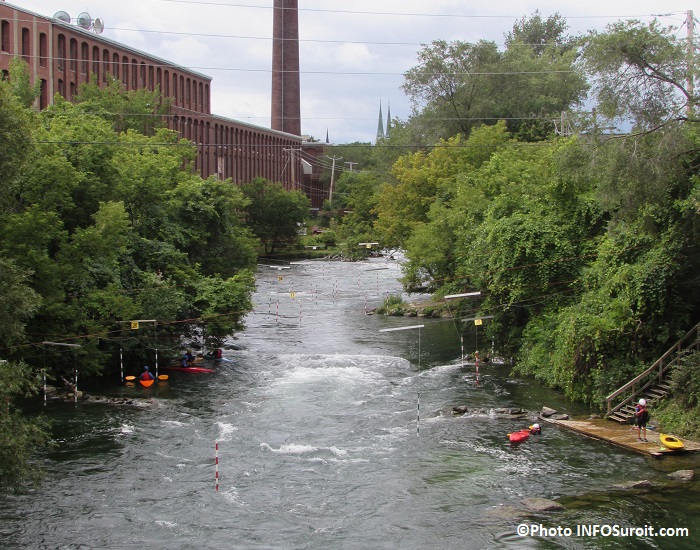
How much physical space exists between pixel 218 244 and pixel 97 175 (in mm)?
11225

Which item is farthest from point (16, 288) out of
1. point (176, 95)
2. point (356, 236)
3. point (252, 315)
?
point (176, 95)

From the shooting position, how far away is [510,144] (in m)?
A: 59.3

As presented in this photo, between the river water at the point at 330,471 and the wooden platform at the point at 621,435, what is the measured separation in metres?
0.50

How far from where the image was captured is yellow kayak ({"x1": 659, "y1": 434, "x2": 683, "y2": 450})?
24.9 m

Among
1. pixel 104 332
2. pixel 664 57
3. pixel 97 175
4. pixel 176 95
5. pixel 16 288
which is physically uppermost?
pixel 176 95

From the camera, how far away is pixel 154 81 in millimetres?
94375

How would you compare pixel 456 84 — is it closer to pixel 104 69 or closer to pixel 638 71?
pixel 104 69

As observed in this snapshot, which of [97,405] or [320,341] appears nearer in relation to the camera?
[97,405]

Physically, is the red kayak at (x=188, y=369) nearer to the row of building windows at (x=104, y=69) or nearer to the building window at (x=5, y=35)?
the row of building windows at (x=104, y=69)

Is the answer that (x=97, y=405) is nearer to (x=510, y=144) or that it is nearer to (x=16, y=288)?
(x=16, y=288)

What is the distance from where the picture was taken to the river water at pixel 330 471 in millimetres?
20188

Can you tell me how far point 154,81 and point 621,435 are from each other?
78.9 metres

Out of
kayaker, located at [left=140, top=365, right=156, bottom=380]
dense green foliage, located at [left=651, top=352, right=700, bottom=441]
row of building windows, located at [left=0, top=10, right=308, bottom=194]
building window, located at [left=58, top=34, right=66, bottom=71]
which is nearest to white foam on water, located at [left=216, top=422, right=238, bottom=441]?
kayaker, located at [left=140, top=365, right=156, bottom=380]

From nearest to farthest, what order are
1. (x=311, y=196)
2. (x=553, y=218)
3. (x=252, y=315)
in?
1. (x=553, y=218)
2. (x=252, y=315)
3. (x=311, y=196)
